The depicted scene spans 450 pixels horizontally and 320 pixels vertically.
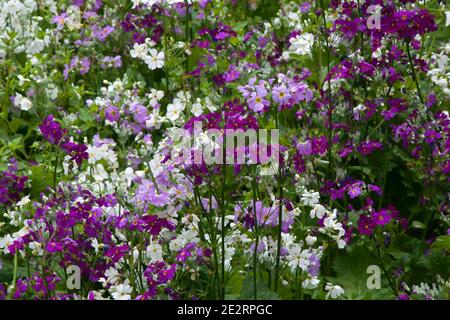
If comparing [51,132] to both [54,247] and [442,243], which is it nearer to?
[54,247]

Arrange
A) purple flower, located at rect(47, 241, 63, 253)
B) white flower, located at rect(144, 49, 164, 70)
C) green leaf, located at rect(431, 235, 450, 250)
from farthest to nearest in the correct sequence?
white flower, located at rect(144, 49, 164, 70) < green leaf, located at rect(431, 235, 450, 250) < purple flower, located at rect(47, 241, 63, 253)

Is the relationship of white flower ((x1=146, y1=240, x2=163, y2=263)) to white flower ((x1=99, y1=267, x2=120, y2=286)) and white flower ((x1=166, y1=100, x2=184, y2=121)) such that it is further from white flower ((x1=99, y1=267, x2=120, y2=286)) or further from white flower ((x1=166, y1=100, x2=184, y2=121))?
white flower ((x1=166, y1=100, x2=184, y2=121))

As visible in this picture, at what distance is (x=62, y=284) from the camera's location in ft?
11.9

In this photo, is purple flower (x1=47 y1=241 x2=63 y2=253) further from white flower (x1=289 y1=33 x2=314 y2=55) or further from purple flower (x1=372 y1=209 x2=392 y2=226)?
white flower (x1=289 y1=33 x2=314 y2=55)

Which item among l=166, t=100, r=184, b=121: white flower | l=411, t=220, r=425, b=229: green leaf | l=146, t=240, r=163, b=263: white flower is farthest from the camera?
l=411, t=220, r=425, b=229: green leaf

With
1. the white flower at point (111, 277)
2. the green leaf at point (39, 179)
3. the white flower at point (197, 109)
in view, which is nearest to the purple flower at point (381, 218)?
the white flower at point (197, 109)

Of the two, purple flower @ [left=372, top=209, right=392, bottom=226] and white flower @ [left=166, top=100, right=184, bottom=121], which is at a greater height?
white flower @ [left=166, top=100, right=184, bottom=121]

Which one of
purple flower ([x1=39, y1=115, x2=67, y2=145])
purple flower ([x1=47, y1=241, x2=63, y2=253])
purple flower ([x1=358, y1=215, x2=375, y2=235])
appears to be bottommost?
purple flower ([x1=47, y1=241, x2=63, y2=253])

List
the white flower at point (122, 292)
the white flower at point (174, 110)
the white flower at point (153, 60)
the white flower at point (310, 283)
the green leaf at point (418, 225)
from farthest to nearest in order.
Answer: the white flower at point (153, 60) < the green leaf at point (418, 225) < the white flower at point (174, 110) < the white flower at point (310, 283) < the white flower at point (122, 292)

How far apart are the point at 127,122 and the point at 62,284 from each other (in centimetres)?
104

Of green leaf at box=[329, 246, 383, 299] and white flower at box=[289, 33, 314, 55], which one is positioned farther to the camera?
white flower at box=[289, 33, 314, 55]

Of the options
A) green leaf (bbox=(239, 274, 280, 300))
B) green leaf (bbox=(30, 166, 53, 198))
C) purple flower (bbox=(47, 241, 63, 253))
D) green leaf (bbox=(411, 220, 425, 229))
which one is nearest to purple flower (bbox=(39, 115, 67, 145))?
purple flower (bbox=(47, 241, 63, 253))

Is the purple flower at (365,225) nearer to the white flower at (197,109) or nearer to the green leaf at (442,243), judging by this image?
the green leaf at (442,243)
